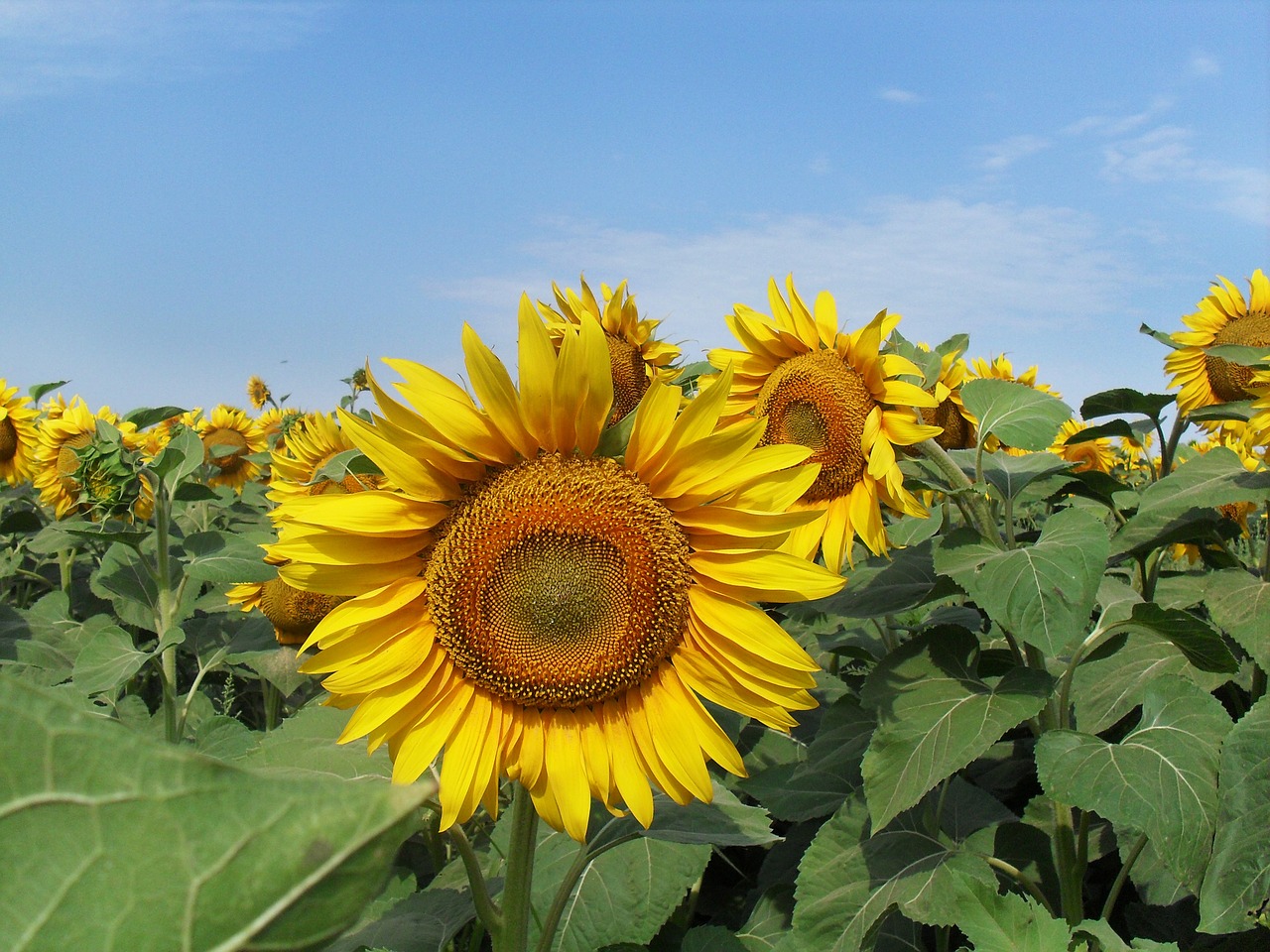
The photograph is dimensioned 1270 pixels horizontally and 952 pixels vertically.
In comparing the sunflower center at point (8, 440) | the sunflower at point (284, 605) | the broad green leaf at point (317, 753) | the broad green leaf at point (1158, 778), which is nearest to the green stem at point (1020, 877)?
the broad green leaf at point (1158, 778)

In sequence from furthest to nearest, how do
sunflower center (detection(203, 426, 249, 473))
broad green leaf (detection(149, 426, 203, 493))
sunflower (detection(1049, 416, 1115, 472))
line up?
sunflower center (detection(203, 426, 249, 473))
sunflower (detection(1049, 416, 1115, 472))
broad green leaf (detection(149, 426, 203, 493))

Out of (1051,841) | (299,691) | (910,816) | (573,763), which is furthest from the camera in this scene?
(299,691)

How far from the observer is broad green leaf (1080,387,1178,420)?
355 centimetres

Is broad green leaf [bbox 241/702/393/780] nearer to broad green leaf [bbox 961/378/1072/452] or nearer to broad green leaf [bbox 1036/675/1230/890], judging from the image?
broad green leaf [bbox 1036/675/1230/890]

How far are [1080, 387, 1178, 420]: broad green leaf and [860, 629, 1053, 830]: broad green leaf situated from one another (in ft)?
5.20

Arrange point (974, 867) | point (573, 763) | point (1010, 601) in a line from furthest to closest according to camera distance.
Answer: point (974, 867)
point (1010, 601)
point (573, 763)

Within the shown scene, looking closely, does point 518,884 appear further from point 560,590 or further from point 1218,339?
point 1218,339

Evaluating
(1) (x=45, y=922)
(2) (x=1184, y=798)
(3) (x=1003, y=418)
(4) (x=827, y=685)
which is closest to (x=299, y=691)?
(4) (x=827, y=685)

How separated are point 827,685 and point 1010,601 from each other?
1236 millimetres

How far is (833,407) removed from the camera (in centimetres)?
253

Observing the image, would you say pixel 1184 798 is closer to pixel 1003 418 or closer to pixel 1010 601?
pixel 1010 601

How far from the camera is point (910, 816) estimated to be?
2385 millimetres

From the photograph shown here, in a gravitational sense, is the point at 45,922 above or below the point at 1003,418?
below

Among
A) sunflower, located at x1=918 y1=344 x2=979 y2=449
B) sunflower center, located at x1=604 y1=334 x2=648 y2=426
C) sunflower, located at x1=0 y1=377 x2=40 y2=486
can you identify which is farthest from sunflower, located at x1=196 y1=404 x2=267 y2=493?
sunflower, located at x1=918 y1=344 x2=979 y2=449
